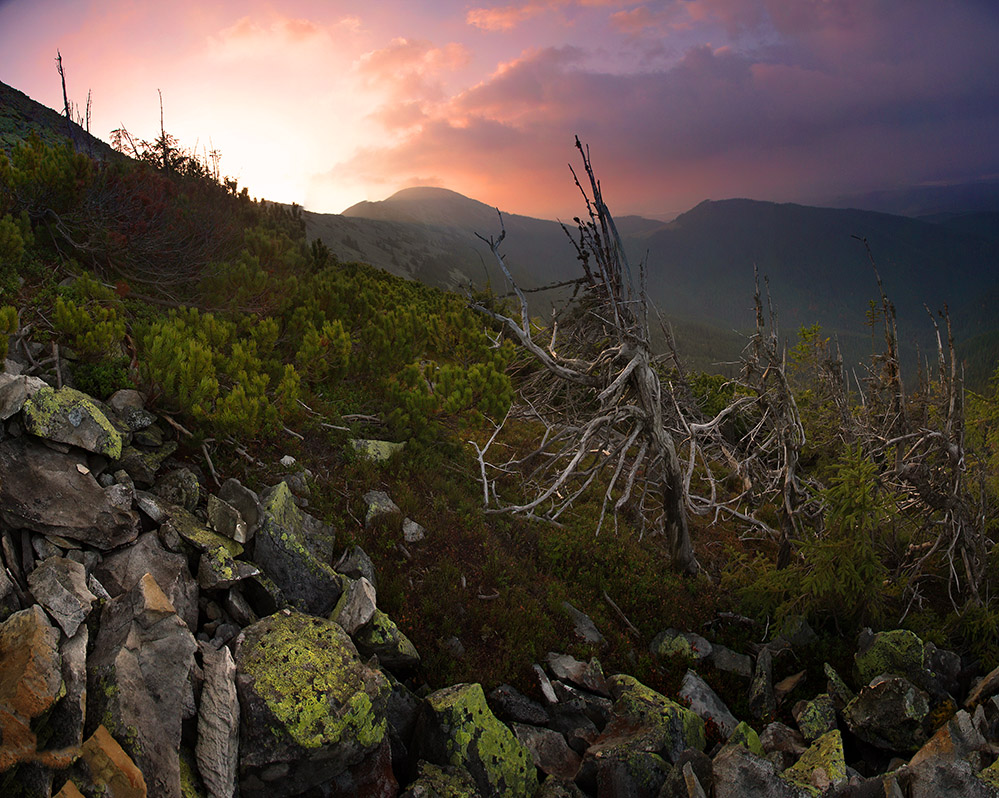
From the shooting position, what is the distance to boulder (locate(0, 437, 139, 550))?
13.3 feet

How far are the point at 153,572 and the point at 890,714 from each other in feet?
24.0

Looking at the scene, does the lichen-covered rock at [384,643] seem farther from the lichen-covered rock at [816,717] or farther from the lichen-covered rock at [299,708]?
the lichen-covered rock at [816,717]

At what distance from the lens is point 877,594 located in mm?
6480

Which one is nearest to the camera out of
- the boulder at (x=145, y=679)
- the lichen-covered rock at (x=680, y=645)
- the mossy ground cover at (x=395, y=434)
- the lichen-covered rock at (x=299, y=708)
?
the boulder at (x=145, y=679)

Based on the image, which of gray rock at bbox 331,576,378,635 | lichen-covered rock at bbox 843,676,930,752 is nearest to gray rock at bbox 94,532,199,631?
gray rock at bbox 331,576,378,635

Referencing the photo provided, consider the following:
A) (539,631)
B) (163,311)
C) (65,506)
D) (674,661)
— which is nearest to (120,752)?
(65,506)

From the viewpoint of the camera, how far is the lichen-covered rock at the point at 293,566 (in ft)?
16.8

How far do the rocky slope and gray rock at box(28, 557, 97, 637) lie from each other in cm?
1

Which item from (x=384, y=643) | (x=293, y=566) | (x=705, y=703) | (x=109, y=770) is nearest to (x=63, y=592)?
(x=109, y=770)

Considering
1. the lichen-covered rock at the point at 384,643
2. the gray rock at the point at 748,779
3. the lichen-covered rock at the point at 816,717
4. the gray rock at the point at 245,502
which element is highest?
the gray rock at the point at 245,502

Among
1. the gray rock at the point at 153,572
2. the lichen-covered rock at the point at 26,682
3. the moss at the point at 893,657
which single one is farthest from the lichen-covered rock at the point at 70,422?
the moss at the point at 893,657

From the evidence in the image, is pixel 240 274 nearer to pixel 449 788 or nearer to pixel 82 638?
pixel 82 638

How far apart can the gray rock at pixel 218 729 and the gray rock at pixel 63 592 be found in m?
0.92

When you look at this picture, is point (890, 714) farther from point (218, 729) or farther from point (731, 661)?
point (218, 729)
